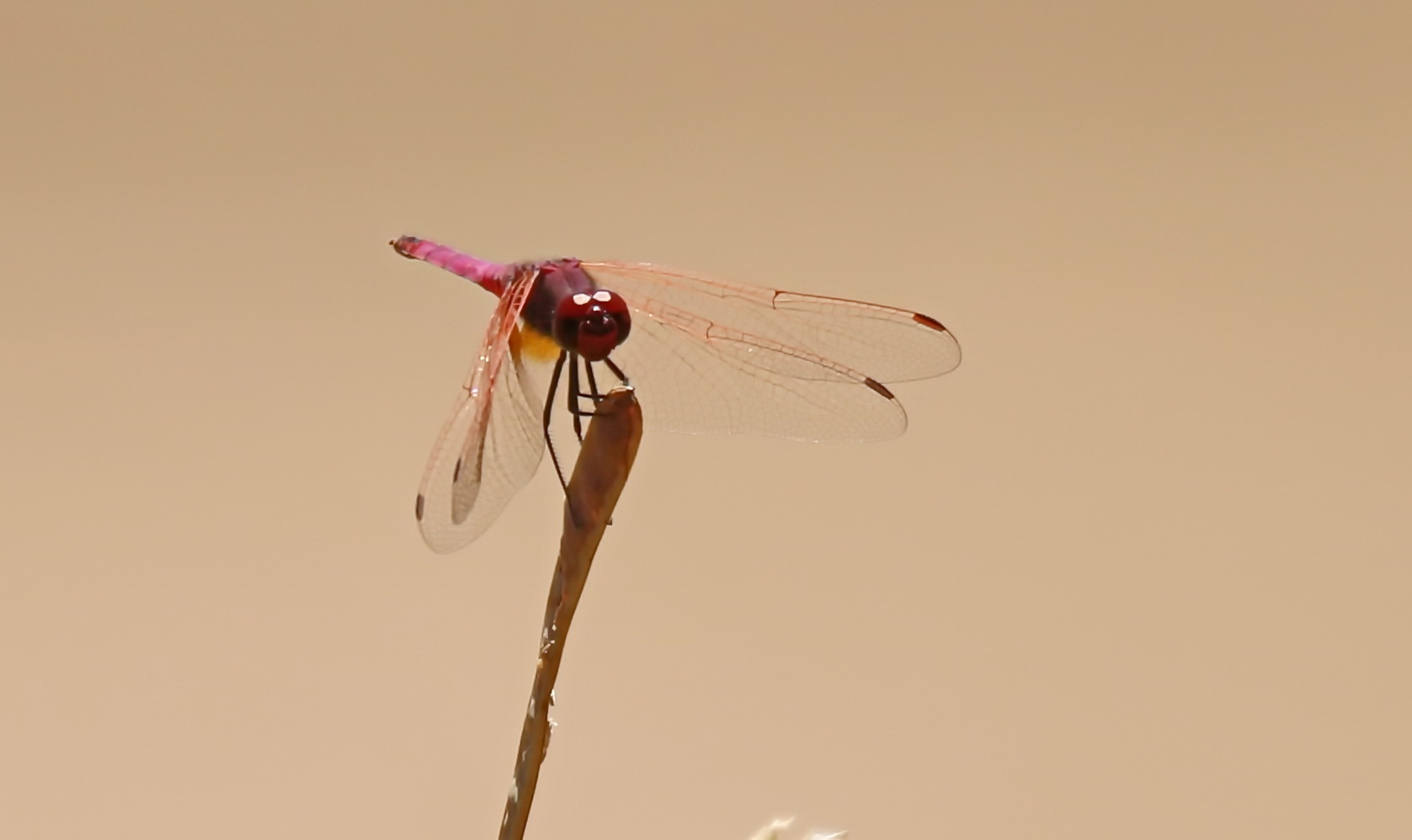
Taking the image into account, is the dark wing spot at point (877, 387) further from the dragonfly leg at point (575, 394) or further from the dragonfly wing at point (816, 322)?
the dragonfly leg at point (575, 394)

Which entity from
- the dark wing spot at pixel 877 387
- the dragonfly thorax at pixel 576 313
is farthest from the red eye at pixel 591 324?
the dark wing spot at pixel 877 387

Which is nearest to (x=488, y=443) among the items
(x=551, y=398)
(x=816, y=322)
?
(x=551, y=398)

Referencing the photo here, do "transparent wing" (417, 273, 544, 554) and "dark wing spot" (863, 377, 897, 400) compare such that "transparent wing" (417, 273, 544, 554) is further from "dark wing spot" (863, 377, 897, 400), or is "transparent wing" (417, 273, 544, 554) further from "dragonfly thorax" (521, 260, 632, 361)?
"dark wing spot" (863, 377, 897, 400)

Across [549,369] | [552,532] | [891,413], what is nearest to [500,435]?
[549,369]

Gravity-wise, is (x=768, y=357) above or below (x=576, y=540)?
above

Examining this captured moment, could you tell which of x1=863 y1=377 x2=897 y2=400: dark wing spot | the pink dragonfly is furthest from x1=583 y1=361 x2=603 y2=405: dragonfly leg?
x1=863 y1=377 x2=897 y2=400: dark wing spot

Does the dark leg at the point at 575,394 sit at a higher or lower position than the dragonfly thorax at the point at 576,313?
lower

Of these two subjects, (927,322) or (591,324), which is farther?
(927,322)

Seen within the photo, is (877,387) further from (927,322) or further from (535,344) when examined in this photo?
(535,344)
